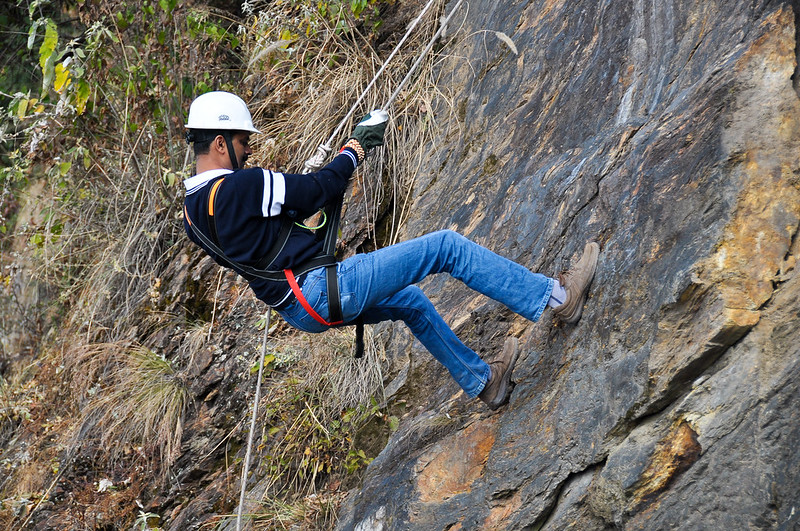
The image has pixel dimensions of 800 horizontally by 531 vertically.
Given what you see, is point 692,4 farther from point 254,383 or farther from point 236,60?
point 236,60

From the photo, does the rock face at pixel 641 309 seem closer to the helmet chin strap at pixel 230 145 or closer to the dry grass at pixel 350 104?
the dry grass at pixel 350 104

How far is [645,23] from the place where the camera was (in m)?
4.43

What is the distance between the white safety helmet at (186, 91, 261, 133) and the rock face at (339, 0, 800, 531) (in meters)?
1.81

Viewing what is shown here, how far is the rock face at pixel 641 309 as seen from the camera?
3072 mm

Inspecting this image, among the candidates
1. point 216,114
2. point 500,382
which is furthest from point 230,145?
point 500,382

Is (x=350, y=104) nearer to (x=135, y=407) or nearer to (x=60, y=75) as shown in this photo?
(x=60, y=75)

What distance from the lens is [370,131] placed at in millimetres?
4199

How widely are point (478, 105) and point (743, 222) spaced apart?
2.88 meters

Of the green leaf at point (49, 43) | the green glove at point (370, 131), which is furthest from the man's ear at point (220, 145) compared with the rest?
the green leaf at point (49, 43)

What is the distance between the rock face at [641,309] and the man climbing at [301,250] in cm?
37

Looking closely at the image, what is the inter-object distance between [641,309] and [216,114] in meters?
2.28

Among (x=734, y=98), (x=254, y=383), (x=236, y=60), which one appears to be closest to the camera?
(x=734, y=98)

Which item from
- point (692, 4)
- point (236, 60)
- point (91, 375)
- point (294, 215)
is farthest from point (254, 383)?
point (692, 4)

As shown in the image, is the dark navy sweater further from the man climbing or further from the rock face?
the rock face
